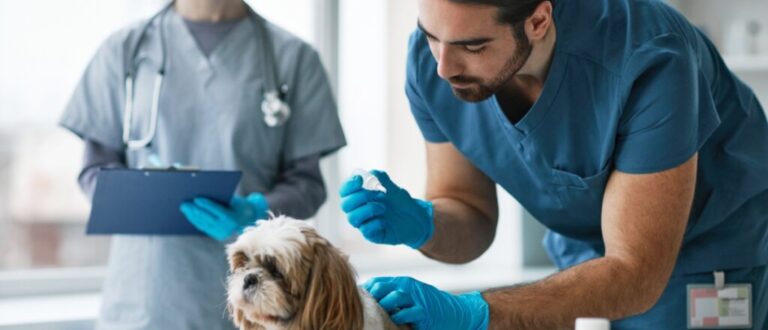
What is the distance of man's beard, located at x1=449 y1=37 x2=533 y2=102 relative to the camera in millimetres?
1520

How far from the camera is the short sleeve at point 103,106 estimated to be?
2336mm

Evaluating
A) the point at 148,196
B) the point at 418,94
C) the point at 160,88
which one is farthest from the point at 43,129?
the point at 418,94

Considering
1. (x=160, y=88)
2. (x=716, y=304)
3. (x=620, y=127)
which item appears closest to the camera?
(x=620, y=127)

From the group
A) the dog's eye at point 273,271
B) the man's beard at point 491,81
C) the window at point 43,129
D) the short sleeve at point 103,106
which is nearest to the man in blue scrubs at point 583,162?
the man's beard at point 491,81

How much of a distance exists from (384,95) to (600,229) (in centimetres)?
213

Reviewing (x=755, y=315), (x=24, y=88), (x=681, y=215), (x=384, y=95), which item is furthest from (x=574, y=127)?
(x=384, y=95)

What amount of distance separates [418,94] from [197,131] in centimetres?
74

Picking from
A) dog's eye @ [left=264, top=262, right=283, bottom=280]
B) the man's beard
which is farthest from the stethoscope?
dog's eye @ [left=264, top=262, right=283, bottom=280]

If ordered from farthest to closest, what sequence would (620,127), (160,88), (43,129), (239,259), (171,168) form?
(43,129) < (160,88) < (171,168) < (620,127) < (239,259)

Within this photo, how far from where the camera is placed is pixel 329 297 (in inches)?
52.3

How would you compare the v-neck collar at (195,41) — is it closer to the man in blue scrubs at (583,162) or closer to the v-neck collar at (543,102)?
the man in blue scrubs at (583,162)

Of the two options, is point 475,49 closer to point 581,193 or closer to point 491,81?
point 491,81

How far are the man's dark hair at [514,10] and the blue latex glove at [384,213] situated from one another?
32 centimetres

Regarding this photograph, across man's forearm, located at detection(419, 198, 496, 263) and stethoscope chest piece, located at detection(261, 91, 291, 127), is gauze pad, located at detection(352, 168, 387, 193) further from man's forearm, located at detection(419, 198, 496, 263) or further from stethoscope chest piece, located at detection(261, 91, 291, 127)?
stethoscope chest piece, located at detection(261, 91, 291, 127)
